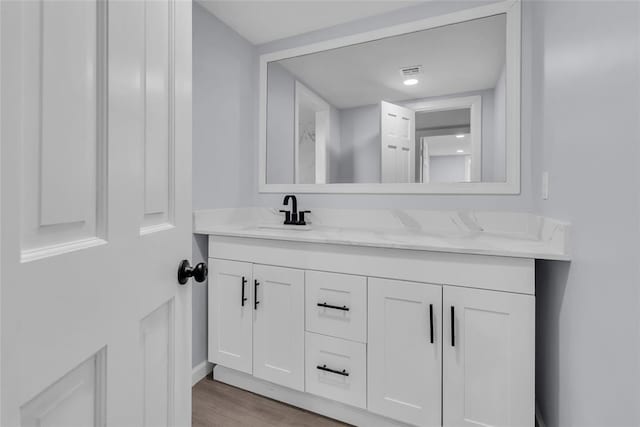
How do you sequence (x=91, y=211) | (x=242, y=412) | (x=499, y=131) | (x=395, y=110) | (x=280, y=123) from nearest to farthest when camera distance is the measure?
1. (x=91, y=211)
2. (x=242, y=412)
3. (x=499, y=131)
4. (x=395, y=110)
5. (x=280, y=123)

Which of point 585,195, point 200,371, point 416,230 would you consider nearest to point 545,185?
point 585,195

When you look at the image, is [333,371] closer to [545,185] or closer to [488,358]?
[488,358]

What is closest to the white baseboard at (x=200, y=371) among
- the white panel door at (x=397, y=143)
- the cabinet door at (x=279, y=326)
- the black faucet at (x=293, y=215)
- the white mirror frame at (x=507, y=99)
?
the cabinet door at (x=279, y=326)

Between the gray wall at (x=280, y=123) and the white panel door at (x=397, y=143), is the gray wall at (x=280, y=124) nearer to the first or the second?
the gray wall at (x=280, y=123)

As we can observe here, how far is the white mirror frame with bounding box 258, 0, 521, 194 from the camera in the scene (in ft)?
5.54

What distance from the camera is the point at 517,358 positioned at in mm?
1233

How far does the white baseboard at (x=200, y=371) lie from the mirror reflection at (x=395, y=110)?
129 centimetres

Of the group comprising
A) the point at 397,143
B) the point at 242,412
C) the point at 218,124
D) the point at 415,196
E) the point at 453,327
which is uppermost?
the point at 218,124

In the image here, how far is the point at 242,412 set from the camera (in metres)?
1.65

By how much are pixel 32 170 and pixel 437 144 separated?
6.13 feet

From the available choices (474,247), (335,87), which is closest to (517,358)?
(474,247)

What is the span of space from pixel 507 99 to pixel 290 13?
139 cm

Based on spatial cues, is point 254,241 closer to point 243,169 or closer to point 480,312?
point 243,169

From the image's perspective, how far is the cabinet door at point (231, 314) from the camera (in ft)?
5.74
